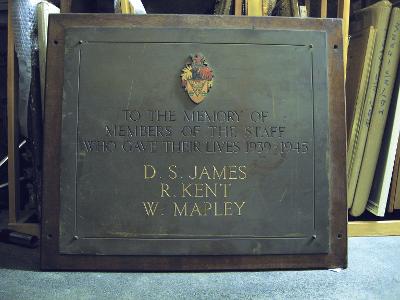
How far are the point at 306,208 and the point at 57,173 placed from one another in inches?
27.6

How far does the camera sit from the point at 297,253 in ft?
3.44

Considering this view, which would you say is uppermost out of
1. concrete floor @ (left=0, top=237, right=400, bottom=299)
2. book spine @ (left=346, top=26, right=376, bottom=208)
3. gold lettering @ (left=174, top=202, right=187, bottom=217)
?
book spine @ (left=346, top=26, right=376, bottom=208)

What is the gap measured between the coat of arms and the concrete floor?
0.49 meters

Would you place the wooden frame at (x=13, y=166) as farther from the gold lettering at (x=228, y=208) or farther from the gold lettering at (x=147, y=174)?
the gold lettering at (x=228, y=208)

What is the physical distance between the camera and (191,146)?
3.45 feet

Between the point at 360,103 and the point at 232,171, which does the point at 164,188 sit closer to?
the point at 232,171

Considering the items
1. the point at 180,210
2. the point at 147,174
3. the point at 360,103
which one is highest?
the point at 360,103

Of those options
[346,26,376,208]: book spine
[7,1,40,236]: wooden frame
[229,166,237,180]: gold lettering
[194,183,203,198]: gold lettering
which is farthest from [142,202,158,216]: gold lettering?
[346,26,376,208]: book spine

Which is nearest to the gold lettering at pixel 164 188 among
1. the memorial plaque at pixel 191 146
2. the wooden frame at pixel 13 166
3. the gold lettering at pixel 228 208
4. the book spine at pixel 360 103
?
the memorial plaque at pixel 191 146

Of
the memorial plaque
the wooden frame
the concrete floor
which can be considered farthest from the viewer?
the wooden frame

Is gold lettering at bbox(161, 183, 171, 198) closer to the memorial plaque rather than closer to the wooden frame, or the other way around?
the memorial plaque

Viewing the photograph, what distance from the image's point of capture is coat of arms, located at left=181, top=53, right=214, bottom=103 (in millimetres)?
1040

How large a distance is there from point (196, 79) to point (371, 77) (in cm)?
66

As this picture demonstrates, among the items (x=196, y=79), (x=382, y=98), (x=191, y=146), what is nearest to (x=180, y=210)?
(x=191, y=146)
